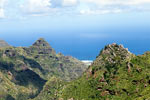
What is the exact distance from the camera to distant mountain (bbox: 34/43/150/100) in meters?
131

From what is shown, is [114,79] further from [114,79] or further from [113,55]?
[113,55]

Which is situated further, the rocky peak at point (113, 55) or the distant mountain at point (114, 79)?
the rocky peak at point (113, 55)

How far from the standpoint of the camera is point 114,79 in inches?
5581

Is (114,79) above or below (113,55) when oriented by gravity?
below

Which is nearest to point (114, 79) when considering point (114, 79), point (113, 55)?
point (114, 79)

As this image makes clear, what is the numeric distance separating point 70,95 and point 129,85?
42216 mm

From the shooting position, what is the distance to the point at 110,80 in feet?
466

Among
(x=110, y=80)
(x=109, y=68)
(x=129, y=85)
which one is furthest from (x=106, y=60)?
(x=129, y=85)

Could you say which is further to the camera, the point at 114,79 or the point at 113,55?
the point at 113,55

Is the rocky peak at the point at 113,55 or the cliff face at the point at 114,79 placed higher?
the rocky peak at the point at 113,55

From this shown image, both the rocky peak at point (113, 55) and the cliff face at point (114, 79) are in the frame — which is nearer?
the cliff face at point (114, 79)

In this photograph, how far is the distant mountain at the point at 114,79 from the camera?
131 m

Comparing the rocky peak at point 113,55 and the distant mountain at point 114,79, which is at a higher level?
the rocky peak at point 113,55

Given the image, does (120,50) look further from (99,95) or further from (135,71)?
(99,95)
